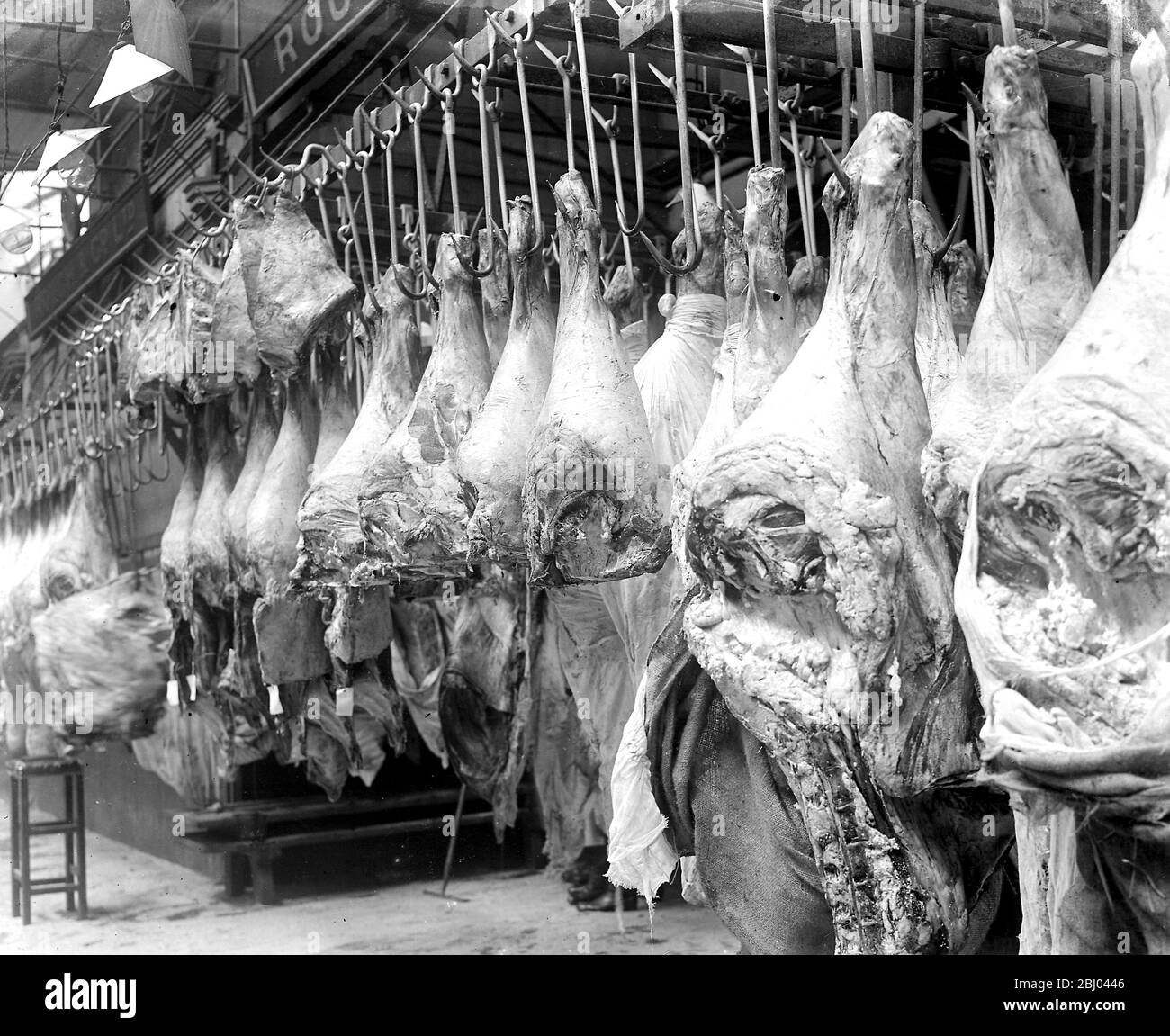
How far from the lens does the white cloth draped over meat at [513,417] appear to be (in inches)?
116

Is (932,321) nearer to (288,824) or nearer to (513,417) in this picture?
(513,417)

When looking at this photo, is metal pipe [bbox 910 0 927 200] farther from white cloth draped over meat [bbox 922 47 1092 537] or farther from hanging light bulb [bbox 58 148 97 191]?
hanging light bulb [bbox 58 148 97 191]

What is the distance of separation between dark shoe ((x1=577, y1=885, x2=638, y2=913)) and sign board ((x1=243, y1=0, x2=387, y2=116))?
3593mm

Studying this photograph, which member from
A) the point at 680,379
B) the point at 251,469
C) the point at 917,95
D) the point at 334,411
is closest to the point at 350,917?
the point at 251,469

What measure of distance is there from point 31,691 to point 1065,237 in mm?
4382

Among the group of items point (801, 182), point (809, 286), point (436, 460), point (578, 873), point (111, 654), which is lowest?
point (578, 873)

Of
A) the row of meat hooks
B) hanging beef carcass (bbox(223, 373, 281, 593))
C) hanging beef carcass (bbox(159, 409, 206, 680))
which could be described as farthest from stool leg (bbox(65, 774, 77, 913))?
hanging beef carcass (bbox(223, 373, 281, 593))

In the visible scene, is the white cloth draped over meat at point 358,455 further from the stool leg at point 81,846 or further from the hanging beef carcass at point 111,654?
the stool leg at point 81,846

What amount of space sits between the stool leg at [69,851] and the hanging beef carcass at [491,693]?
150 centimetres

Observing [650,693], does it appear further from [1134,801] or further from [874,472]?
[1134,801]

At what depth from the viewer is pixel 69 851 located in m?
5.65
